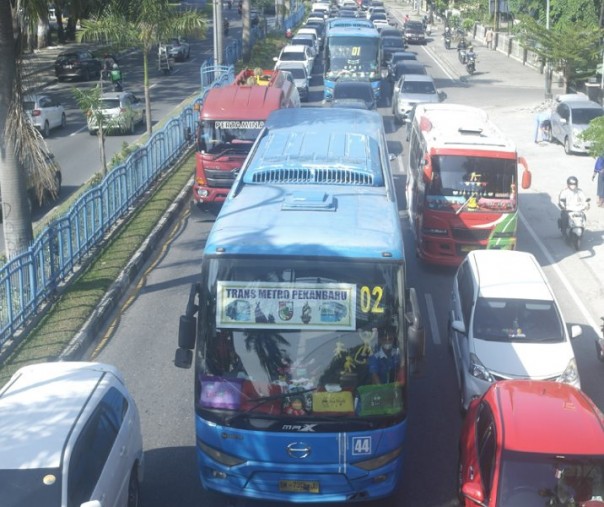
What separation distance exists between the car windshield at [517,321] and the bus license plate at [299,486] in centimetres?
418

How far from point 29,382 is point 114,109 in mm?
24123

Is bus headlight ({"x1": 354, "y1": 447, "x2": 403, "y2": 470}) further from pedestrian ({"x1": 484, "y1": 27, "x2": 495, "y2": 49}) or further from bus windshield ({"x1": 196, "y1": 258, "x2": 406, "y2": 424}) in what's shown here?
pedestrian ({"x1": 484, "y1": 27, "x2": 495, "y2": 49})

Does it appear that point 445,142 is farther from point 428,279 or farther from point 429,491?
point 429,491

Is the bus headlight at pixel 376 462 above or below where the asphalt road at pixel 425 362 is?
above

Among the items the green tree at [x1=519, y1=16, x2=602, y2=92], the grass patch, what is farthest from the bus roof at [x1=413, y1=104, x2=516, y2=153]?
the green tree at [x1=519, y1=16, x2=602, y2=92]

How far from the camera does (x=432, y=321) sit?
51.1ft

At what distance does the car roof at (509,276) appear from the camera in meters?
13.1

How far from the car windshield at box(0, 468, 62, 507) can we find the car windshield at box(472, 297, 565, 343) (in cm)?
667

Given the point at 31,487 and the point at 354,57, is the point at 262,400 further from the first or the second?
the point at 354,57

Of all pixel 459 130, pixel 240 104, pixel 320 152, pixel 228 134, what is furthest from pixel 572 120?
pixel 320 152

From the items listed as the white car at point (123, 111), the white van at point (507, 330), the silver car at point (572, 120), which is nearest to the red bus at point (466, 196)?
the white van at point (507, 330)

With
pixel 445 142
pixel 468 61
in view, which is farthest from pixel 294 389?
pixel 468 61

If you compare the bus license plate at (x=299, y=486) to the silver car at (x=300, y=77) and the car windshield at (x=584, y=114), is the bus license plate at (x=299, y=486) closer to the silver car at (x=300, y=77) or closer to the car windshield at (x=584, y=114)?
the car windshield at (x=584, y=114)

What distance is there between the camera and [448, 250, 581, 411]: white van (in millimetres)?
11945
